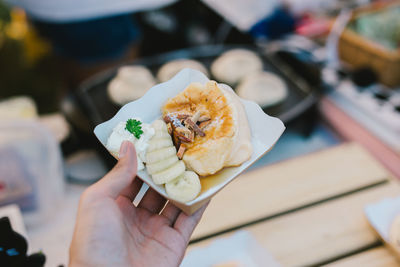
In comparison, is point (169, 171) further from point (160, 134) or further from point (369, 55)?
point (369, 55)

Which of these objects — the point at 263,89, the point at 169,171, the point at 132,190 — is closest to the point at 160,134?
the point at 169,171

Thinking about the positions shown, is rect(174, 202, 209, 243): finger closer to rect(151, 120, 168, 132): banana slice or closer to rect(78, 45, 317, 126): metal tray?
rect(151, 120, 168, 132): banana slice

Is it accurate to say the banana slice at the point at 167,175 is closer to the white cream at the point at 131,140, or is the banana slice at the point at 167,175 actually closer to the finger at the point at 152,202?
the white cream at the point at 131,140

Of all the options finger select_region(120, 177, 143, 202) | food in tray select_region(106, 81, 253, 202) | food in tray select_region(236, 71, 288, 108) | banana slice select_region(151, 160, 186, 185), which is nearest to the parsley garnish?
food in tray select_region(106, 81, 253, 202)

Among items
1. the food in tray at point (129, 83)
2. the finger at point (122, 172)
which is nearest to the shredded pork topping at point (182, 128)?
the finger at point (122, 172)

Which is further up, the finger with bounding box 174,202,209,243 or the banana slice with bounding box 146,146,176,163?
the banana slice with bounding box 146,146,176,163
